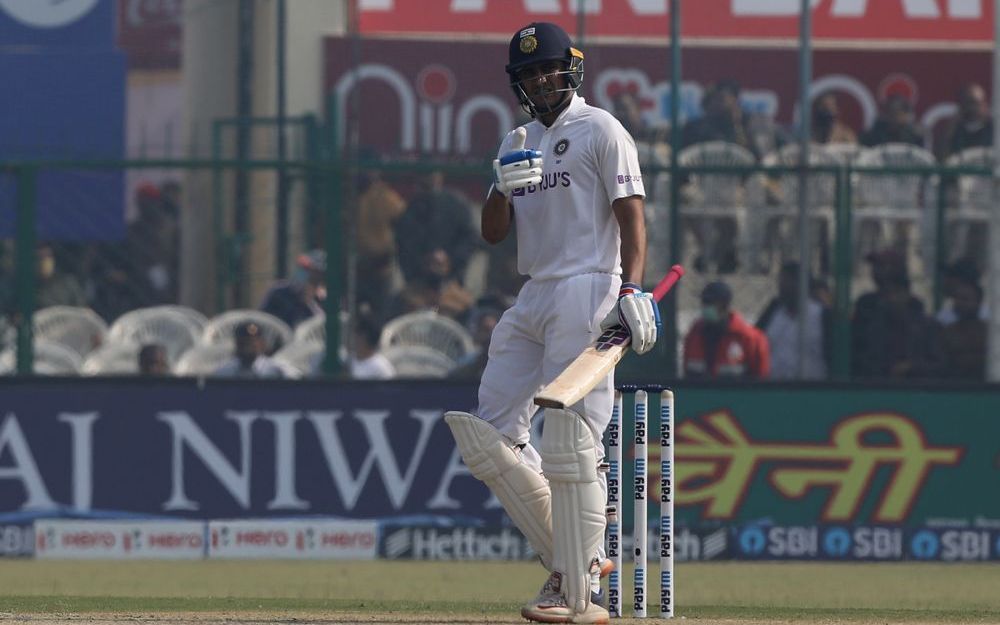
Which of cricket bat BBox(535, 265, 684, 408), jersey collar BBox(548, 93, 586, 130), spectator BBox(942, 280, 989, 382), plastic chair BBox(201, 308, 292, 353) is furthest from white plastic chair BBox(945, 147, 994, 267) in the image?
cricket bat BBox(535, 265, 684, 408)

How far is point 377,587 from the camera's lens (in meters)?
9.17

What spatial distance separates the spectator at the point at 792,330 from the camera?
1096 cm

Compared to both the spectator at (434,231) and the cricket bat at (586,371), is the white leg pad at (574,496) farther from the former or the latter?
the spectator at (434,231)

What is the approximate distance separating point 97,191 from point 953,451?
5046 millimetres

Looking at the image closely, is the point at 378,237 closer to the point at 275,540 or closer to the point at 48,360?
the point at 275,540

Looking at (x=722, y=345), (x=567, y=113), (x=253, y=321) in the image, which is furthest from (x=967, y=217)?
(x=567, y=113)

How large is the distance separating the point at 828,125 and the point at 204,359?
4.34 metres

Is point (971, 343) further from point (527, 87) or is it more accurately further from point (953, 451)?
point (527, 87)

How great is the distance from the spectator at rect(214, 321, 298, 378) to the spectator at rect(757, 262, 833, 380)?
8.83 ft

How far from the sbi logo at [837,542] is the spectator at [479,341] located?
2113 millimetres

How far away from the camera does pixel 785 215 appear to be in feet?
36.2

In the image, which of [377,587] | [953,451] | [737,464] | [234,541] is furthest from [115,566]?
[953,451]

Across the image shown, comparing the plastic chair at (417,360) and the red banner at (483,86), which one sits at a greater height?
the red banner at (483,86)

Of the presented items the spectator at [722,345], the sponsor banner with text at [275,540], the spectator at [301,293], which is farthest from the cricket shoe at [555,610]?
the spectator at [301,293]
